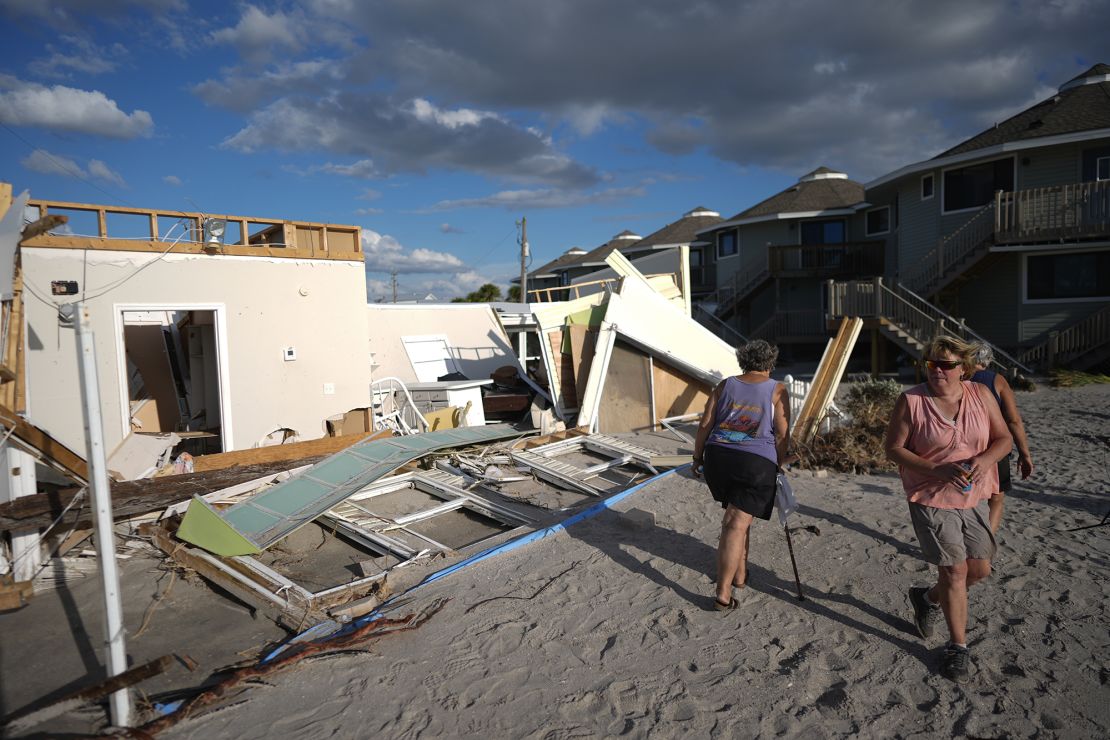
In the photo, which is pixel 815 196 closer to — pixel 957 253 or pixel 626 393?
pixel 957 253

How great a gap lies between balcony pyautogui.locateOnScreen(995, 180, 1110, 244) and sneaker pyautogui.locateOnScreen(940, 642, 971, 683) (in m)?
16.3

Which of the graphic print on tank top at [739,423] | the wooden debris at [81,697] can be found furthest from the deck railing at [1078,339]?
the wooden debris at [81,697]

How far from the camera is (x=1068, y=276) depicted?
1725 centimetres

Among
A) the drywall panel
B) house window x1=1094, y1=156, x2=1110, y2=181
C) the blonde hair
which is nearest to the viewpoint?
the blonde hair

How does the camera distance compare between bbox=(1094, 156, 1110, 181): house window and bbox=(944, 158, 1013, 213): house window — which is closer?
bbox=(1094, 156, 1110, 181): house window

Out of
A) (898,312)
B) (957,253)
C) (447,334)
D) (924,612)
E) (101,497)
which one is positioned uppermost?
(957,253)

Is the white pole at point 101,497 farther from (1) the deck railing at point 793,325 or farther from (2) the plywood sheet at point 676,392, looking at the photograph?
(1) the deck railing at point 793,325

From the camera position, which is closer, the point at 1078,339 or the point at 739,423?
the point at 739,423

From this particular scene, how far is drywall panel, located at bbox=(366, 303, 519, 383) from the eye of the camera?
680 inches

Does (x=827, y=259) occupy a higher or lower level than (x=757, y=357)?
higher

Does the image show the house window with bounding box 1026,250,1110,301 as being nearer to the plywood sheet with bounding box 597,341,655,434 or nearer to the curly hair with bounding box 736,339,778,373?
the plywood sheet with bounding box 597,341,655,434

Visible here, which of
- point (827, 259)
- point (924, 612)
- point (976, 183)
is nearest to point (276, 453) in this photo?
point (924, 612)

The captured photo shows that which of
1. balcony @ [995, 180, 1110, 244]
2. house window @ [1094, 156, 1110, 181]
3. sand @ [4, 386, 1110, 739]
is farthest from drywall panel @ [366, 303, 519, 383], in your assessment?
house window @ [1094, 156, 1110, 181]

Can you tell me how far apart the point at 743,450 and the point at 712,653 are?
46.6 inches
